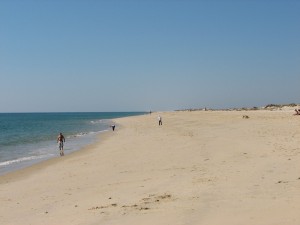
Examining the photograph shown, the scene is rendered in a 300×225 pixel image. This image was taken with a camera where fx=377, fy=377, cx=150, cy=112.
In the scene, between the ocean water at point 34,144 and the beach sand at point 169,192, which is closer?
the beach sand at point 169,192

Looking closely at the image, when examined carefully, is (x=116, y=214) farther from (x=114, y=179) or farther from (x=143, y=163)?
(x=143, y=163)

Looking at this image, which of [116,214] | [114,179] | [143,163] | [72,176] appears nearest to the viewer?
[116,214]

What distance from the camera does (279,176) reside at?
432 inches

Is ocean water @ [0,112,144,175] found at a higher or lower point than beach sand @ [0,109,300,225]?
lower

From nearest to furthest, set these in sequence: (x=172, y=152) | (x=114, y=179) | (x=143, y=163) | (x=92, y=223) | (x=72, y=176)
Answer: (x=92, y=223), (x=114, y=179), (x=72, y=176), (x=143, y=163), (x=172, y=152)

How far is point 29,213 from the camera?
9781 mm

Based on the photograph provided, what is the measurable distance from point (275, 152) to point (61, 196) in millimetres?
9383

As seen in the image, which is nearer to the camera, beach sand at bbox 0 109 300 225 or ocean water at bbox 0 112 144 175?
beach sand at bbox 0 109 300 225

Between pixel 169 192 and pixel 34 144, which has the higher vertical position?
pixel 169 192

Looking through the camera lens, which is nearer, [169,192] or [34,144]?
[169,192]

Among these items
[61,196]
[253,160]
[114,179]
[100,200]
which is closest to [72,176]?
[114,179]

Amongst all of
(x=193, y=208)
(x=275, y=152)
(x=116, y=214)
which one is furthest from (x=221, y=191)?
(x=275, y=152)

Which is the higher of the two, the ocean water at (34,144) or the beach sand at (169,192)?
the beach sand at (169,192)

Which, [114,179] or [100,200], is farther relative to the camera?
[114,179]
